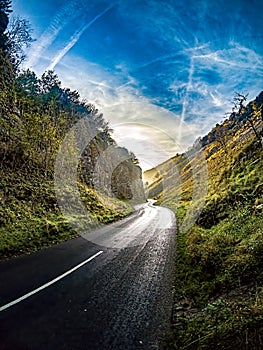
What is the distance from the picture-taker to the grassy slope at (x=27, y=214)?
1090 centimetres

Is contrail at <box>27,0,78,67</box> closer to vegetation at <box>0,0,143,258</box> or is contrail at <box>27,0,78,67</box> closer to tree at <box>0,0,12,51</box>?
vegetation at <box>0,0,143,258</box>

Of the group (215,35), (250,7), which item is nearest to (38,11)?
(215,35)

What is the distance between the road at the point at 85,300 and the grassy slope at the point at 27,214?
1.66 m

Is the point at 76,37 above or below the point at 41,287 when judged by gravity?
above

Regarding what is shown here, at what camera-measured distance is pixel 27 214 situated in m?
14.2

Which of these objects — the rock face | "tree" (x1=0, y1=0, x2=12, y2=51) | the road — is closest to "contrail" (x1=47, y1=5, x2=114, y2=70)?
"tree" (x1=0, y1=0, x2=12, y2=51)

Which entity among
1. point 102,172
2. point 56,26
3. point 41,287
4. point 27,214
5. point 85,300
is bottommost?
point 85,300

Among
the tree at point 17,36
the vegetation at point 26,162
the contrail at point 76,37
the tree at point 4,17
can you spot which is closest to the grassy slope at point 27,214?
the vegetation at point 26,162

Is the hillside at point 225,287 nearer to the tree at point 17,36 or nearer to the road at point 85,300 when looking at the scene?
the road at point 85,300

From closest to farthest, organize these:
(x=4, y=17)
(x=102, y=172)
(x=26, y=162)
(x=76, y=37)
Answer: (x=76, y=37) < (x=26, y=162) < (x=4, y=17) < (x=102, y=172)

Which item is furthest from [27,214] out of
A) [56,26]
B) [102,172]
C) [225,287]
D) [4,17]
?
[102,172]

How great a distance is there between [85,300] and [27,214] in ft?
33.0

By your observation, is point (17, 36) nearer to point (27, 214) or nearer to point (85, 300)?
point (27, 214)

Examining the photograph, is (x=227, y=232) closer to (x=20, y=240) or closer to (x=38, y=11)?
(x=20, y=240)
